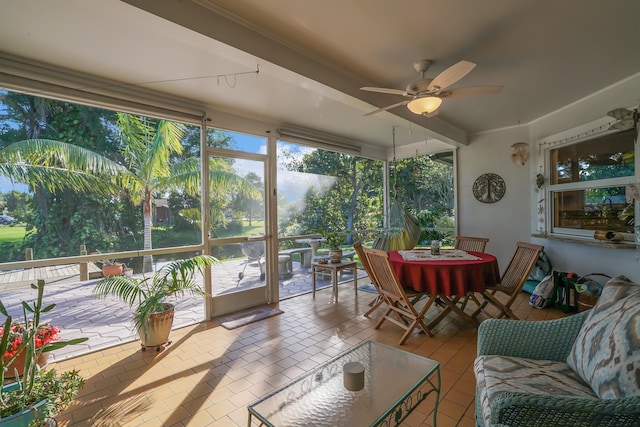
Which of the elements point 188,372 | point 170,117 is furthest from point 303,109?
point 188,372

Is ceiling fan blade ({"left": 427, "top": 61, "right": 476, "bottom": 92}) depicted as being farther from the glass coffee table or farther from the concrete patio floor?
the concrete patio floor

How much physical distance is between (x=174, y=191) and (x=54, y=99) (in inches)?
48.1

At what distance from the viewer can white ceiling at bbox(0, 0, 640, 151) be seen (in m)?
1.76

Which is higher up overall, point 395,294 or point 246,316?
point 395,294

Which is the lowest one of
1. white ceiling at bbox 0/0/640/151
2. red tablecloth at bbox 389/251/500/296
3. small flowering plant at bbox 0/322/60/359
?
small flowering plant at bbox 0/322/60/359

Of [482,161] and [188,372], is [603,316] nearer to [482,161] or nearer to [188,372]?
[188,372]

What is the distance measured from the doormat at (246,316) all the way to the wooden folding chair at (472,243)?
2559mm

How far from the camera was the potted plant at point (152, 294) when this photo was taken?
2.57 meters

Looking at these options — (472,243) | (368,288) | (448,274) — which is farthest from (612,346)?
(368,288)

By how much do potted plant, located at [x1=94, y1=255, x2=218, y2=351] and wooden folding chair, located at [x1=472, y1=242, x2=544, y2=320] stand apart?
2901 millimetres

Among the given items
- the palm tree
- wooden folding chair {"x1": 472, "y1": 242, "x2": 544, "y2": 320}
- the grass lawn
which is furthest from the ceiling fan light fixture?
the grass lawn

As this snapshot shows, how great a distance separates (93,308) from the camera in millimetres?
3119

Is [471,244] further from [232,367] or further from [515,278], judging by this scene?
[232,367]

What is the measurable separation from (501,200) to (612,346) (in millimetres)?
3783
